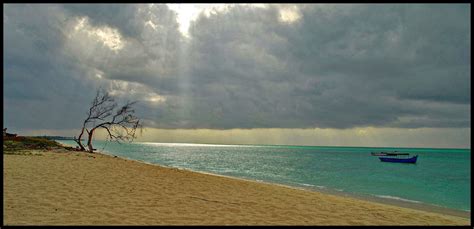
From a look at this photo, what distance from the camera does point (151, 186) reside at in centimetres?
1532

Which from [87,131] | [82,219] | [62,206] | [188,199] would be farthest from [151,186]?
[87,131]

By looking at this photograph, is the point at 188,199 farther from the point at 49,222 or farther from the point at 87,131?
the point at 87,131

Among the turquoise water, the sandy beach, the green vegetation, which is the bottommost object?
the turquoise water

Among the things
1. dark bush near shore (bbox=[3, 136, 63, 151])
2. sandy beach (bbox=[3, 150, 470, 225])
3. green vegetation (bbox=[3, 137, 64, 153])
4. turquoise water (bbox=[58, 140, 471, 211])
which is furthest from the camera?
dark bush near shore (bbox=[3, 136, 63, 151])

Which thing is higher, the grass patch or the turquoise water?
the grass patch

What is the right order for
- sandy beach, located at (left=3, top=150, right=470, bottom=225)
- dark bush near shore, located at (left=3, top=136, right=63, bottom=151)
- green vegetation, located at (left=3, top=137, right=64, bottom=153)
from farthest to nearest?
1. dark bush near shore, located at (left=3, top=136, right=63, bottom=151)
2. green vegetation, located at (left=3, top=137, right=64, bottom=153)
3. sandy beach, located at (left=3, top=150, right=470, bottom=225)

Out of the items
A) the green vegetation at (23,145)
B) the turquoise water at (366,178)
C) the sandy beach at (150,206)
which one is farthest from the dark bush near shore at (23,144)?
the sandy beach at (150,206)

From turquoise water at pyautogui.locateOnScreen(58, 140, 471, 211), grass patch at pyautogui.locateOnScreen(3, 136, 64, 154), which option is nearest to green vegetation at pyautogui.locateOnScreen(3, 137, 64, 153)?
grass patch at pyautogui.locateOnScreen(3, 136, 64, 154)

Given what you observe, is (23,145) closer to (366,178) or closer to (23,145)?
(23,145)

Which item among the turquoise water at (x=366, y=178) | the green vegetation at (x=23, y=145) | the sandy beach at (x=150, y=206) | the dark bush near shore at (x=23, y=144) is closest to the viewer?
the sandy beach at (x=150, y=206)

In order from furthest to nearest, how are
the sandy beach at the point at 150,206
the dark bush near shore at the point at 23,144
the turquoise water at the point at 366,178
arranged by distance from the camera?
the dark bush near shore at the point at 23,144, the turquoise water at the point at 366,178, the sandy beach at the point at 150,206

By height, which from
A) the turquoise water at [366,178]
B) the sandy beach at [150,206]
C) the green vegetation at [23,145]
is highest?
the green vegetation at [23,145]

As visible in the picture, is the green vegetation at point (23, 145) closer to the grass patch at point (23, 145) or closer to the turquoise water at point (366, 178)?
the grass patch at point (23, 145)

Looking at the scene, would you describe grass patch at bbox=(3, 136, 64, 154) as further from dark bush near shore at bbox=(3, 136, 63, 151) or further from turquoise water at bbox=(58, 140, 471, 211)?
turquoise water at bbox=(58, 140, 471, 211)
